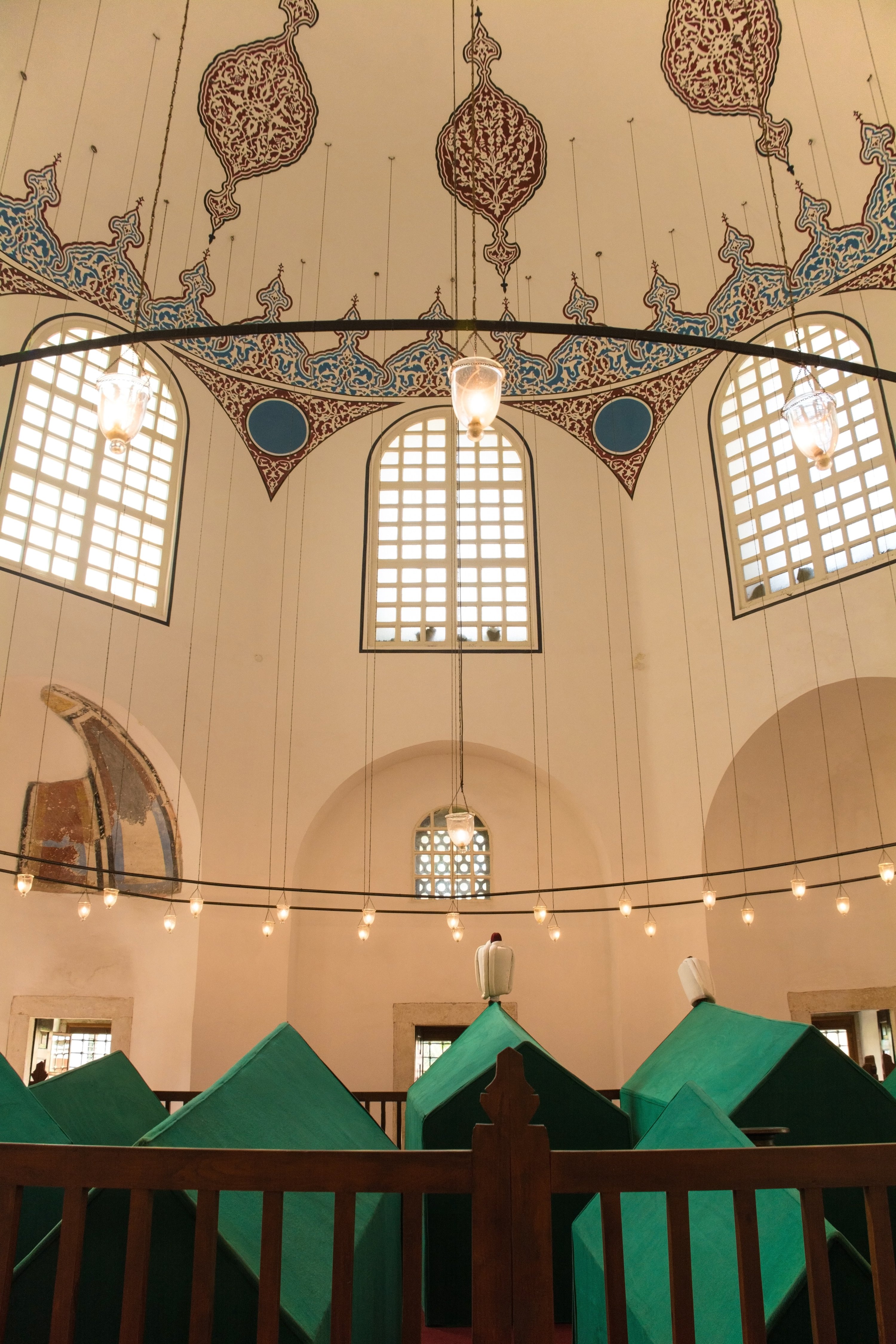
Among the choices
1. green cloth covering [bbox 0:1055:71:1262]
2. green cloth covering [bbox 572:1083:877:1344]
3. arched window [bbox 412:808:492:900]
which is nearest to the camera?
green cloth covering [bbox 572:1083:877:1344]

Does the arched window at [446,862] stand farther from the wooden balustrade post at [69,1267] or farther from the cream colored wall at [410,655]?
the wooden balustrade post at [69,1267]

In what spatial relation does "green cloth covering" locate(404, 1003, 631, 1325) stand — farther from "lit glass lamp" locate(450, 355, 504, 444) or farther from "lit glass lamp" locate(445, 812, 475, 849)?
"lit glass lamp" locate(445, 812, 475, 849)

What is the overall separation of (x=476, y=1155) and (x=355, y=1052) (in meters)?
10.6

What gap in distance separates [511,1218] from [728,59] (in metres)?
12.3

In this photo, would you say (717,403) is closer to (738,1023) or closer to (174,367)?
(174,367)

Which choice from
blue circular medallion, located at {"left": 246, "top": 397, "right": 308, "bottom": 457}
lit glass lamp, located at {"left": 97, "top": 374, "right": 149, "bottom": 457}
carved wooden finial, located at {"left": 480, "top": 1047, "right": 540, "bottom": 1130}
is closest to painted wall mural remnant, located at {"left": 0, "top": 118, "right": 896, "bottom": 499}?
blue circular medallion, located at {"left": 246, "top": 397, "right": 308, "bottom": 457}

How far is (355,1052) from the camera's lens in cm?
1161

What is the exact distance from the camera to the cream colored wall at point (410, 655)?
10.4 m

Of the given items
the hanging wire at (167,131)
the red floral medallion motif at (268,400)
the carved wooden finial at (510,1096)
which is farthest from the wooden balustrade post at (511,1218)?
the red floral medallion motif at (268,400)

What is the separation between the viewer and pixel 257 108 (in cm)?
1105

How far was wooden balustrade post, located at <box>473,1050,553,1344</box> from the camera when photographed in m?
1.76

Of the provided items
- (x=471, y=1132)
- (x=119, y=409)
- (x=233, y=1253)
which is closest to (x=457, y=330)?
(x=119, y=409)

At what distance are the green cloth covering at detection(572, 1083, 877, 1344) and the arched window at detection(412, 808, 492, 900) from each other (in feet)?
31.3

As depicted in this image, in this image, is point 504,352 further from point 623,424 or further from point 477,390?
point 477,390
